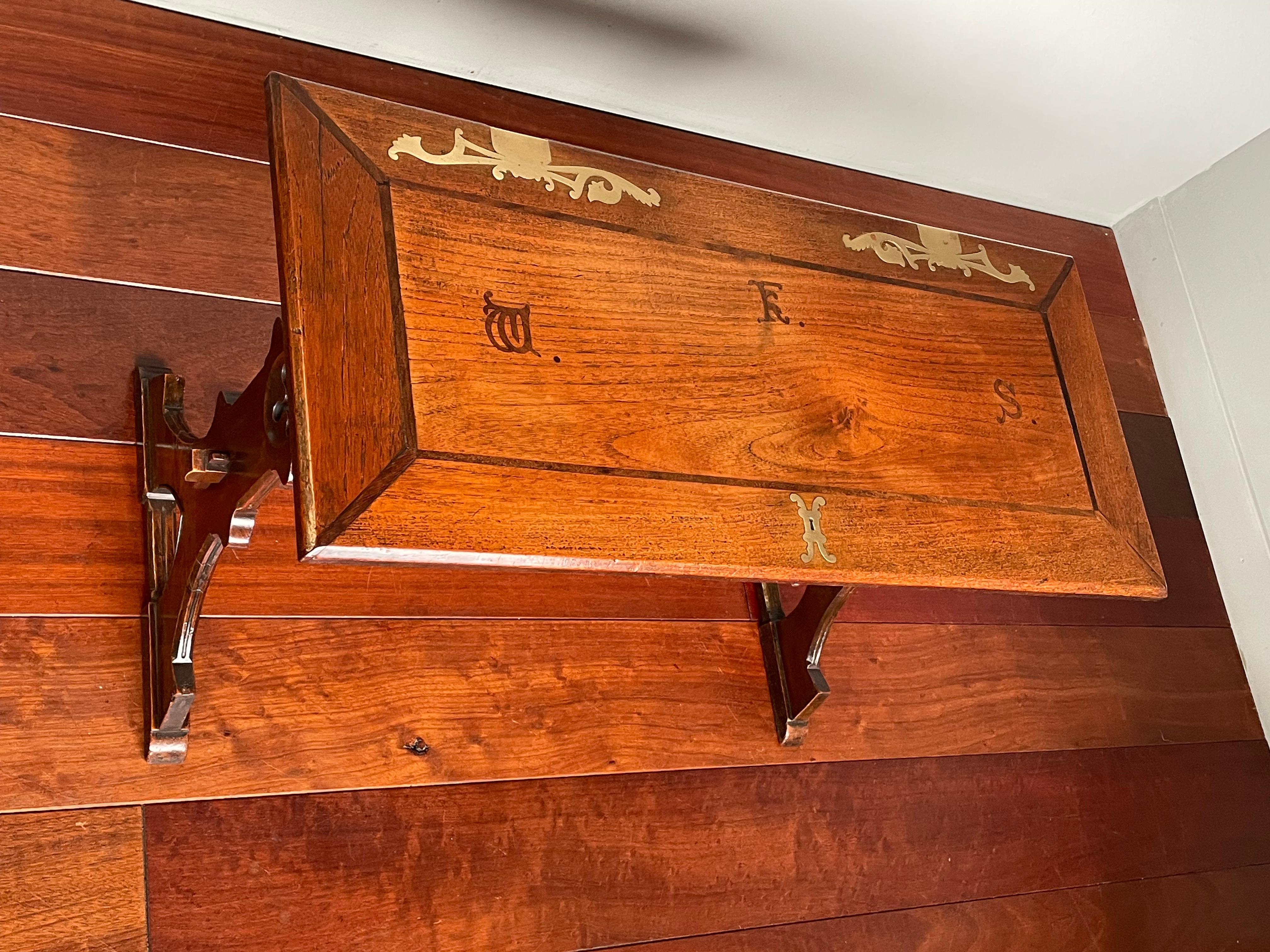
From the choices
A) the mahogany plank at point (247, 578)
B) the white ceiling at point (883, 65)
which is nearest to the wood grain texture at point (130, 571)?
the mahogany plank at point (247, 578)

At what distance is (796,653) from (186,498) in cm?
69

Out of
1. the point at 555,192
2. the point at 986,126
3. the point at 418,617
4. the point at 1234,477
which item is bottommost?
the point at 418,617

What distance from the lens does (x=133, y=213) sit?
1178 millimetres

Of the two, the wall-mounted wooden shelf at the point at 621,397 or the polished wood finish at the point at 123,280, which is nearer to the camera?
the wall-mounted wooden shelf at the point at 621,397

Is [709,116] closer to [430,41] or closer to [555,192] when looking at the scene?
[430,41]

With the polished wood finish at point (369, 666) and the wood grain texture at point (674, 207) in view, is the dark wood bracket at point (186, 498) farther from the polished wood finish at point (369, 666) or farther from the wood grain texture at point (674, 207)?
the wood grain texture at point (674, 207)

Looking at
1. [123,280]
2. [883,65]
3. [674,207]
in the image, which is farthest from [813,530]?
[883,65]

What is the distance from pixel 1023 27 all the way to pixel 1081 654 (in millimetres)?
870

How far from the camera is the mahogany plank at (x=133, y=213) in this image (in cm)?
113

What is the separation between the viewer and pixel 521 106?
1522 mm

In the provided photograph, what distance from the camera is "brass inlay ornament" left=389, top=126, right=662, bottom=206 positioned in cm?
95

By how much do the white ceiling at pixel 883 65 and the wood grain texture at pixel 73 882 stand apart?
2.99 ft

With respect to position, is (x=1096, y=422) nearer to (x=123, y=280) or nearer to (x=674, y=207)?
(x=674, y=207)

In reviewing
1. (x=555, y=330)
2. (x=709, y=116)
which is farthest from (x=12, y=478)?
(x=709, y=116)
